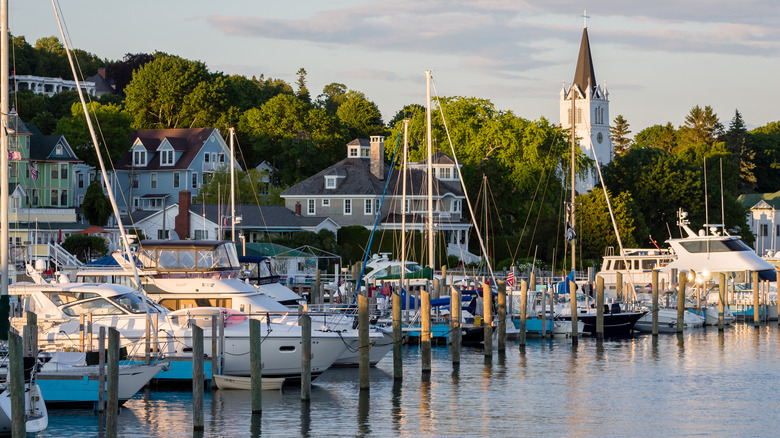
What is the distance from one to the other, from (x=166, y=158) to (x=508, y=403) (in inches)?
3022

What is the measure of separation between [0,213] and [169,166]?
241 feet

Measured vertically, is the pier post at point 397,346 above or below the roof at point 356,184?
below

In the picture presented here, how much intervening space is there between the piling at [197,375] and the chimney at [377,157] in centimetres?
6411

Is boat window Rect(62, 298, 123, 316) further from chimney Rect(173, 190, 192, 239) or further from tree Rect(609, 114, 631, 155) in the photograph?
tree Rect(609, 114, 631, 155)

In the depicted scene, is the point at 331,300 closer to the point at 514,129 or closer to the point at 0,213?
the point at 0,213

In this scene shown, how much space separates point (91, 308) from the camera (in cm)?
3184

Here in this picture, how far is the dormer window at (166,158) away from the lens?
340 feet

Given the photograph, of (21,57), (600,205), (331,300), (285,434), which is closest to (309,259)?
(331,300)

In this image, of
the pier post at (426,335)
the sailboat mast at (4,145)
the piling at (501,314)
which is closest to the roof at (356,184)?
the piling at (501,314)

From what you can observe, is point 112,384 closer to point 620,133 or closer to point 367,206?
point 367,206

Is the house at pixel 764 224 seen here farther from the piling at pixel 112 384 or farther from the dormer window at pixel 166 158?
the piling at pixel 112 384

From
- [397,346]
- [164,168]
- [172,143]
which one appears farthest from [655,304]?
[172,143]

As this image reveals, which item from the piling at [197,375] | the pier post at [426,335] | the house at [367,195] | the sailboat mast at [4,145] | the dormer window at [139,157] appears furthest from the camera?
the dormer window at [139,157]

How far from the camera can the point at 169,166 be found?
10319 cm
